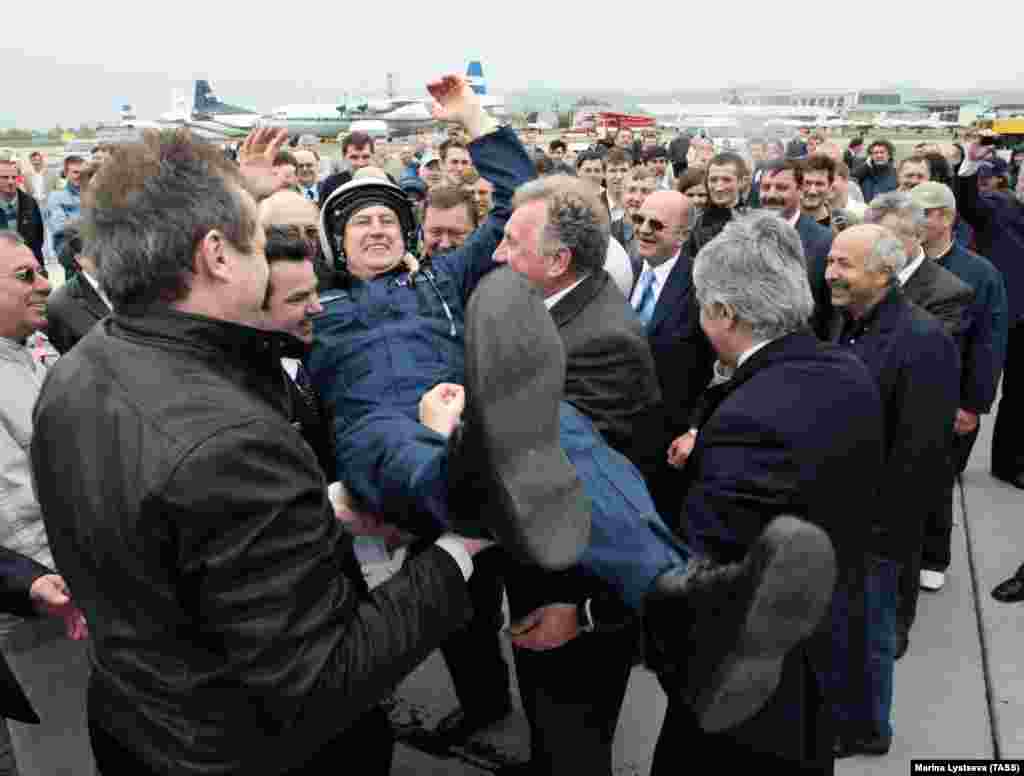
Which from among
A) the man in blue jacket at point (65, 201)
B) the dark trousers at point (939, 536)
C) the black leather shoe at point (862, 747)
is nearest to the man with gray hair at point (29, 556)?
the black leather shoe at point (862, 747)

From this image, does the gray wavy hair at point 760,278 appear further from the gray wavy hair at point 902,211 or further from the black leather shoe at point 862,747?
the gray wavy hair at point 902,211

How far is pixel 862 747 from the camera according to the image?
2.92 m

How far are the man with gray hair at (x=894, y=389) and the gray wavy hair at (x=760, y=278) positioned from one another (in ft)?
3.36

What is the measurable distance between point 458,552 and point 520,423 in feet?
1.04

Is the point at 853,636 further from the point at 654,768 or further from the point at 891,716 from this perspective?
the point at 891,716

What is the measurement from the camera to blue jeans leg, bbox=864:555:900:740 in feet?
9.18

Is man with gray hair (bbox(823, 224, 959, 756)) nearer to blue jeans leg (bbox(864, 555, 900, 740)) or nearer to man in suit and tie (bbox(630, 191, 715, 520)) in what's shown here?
blue jeans leg (bbox(864, 555, 900, 740))

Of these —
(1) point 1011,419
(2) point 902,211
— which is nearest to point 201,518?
(2) point 902,211

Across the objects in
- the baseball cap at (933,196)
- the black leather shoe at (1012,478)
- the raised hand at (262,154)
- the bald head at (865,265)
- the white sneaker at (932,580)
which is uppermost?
the raised hand at (262,154)

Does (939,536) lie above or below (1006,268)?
below

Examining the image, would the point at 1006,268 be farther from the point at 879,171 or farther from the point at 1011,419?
the point at 879,171

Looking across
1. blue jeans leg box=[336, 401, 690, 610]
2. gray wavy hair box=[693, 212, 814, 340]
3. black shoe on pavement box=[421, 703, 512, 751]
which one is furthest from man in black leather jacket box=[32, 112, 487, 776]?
black shoe on pavement box=[421, 703, 512, 751]

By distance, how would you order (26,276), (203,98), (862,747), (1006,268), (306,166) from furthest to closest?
(203,98) → (306,166) → (1006,268) → (862,747) → (26,276)

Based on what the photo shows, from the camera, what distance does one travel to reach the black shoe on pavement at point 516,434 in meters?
1.18
